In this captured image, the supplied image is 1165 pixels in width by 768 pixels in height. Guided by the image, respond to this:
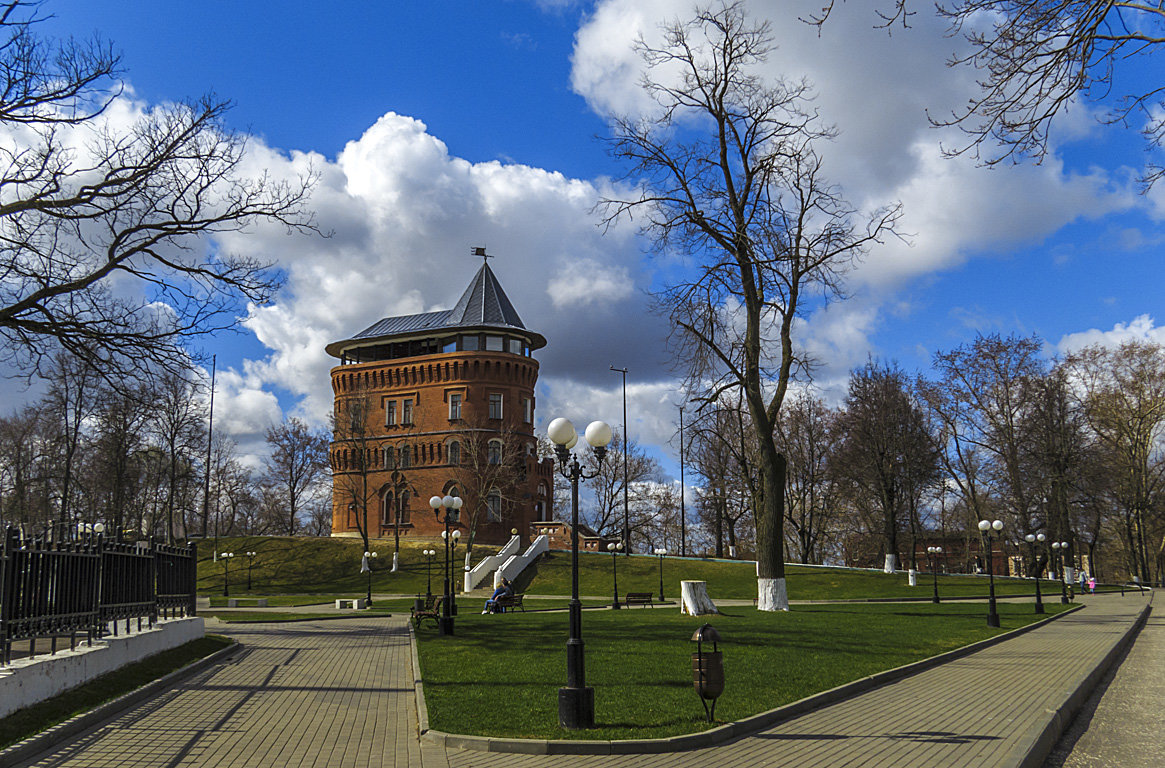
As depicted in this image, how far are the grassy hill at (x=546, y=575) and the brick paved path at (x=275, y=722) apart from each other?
28.9 meters

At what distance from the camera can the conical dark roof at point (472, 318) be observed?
6781cm

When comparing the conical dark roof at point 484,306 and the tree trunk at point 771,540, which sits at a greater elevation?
the conical dark roof at point 484,306

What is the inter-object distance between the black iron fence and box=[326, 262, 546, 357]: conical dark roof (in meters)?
51.1

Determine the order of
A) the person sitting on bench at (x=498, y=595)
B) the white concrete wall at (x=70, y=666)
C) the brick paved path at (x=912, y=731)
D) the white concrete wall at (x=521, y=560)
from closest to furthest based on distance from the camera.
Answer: the brick paved path at (x=912, y=731) → the white concrete wall at (x=70, y=666) → the person sitting on bench at (x=498, y=595) → the white concrete wall at (x=521, y=560)

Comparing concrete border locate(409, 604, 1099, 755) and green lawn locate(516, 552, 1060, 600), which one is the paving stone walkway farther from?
green lawn locate(516, 552, 1060, 600)

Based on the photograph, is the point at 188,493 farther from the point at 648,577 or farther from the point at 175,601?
the point at 175,601

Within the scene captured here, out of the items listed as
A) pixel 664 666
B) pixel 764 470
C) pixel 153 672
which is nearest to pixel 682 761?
pixel 664 666

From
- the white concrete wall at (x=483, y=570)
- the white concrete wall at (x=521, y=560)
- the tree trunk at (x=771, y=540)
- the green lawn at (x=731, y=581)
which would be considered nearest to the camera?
the tree trunk at (x=771, y=540)

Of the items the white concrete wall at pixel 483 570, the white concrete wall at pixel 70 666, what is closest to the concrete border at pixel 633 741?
the white concrete wall at pixel 70 666

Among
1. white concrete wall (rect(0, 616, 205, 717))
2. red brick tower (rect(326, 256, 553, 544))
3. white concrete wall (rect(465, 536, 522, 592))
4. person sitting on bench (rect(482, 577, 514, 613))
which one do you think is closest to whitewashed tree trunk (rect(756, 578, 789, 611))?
person sitting on bench (rect(482, 577, 514, 613))

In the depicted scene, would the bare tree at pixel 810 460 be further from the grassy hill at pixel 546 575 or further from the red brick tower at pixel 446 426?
the red brick tower at pixel 446 426

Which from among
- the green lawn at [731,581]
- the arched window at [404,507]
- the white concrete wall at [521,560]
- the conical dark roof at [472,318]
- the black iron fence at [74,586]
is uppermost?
the conical dark roof at [472,318]

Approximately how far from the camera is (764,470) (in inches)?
987

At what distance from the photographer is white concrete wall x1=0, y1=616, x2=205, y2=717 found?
29.7 ft
